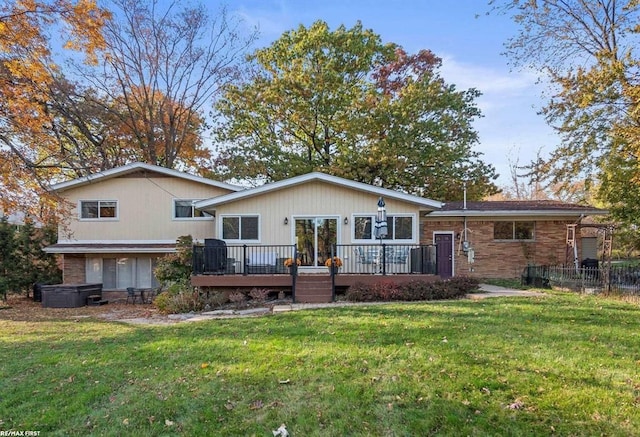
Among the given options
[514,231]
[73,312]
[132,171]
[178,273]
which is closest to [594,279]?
[514,231]

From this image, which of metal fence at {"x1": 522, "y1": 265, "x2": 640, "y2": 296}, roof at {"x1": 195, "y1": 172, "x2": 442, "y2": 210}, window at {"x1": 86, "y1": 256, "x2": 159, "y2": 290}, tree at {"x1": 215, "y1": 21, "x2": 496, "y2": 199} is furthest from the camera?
tree at {"x1": 215, "y1": 21, "x2": 496, "y2": 199}

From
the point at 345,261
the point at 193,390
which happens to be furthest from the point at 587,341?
the point at 345,261

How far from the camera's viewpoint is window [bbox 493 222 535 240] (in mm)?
17406

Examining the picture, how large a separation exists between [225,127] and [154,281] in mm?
10849

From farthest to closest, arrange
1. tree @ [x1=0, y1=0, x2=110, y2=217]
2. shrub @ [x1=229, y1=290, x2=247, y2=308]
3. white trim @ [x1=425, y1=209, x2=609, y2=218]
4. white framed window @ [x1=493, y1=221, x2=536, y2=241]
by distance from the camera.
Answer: white framed window @ [x1=493, y1=221, x2=536, y2=241] < white trim @ [x1=425, y1=209, x2=609, y2=218] < tree @ [x1=0, y1=0, x2=110, y2=217] < shrub @ [x1=229, y1=290, x2=247, y2=308]

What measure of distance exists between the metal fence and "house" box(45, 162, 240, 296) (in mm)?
11169

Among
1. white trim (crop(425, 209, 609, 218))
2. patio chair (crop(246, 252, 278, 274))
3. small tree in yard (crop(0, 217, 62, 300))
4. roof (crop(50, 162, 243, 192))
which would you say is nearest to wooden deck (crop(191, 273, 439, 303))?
patio chair (crop(246, 252, 278, 274))

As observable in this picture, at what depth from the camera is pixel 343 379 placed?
4.68 meters

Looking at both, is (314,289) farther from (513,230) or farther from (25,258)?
(25,258)

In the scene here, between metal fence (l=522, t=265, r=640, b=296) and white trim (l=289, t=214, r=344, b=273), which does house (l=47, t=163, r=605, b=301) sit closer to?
white trim (l=289, t=214, r=344, b=273)

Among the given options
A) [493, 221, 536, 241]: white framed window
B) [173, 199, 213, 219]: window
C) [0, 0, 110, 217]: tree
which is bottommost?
[493, 221, 536, 241]: white framed window

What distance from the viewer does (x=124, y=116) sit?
23.2 m

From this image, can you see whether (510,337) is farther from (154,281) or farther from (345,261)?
(154,281)

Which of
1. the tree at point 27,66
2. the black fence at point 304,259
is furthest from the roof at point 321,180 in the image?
the tree at point 27,66
